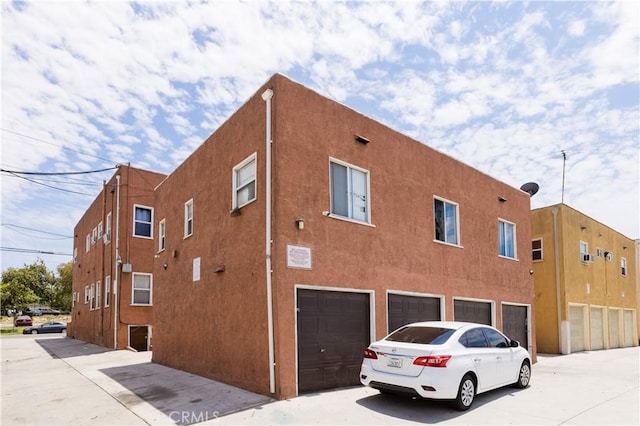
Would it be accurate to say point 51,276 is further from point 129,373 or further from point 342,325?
point 342,325

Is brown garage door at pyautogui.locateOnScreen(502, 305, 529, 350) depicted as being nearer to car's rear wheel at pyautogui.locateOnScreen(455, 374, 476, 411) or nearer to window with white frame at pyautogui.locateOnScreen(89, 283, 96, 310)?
car's rear wheel at pyautogui.locateOnScreen(455, 374, 476, 411)

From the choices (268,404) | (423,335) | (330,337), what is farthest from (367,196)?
(268,404)

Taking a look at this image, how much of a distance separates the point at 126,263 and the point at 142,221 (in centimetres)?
211

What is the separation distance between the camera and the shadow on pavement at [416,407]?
23.9 feet

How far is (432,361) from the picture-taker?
7.25 m

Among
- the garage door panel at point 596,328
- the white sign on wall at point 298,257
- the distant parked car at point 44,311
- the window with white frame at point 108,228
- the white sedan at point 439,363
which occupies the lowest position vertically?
the distant parked car at point 44,311

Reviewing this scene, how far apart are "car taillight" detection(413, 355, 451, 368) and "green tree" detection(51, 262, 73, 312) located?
177ft

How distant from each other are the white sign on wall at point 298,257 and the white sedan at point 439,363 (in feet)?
6.67

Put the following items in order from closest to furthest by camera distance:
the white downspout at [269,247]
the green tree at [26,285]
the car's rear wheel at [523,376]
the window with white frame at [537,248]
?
the white downspout at [269,247]
the car's rear wheel at [523,376]
the window with white frame at [537,248]
the green tree at [26,285]

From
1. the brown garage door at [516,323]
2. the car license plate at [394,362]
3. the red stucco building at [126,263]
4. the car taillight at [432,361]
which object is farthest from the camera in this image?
the red stucco building at [126,263]

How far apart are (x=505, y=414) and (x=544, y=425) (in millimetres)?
720

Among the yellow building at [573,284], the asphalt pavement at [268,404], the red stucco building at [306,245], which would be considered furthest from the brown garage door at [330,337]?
the yellow building at [573,284]

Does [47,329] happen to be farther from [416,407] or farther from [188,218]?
[416,407]

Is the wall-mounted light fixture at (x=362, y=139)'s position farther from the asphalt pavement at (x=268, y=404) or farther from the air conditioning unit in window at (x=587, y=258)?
the air conditioning unit in window at (x=587, y=258)
